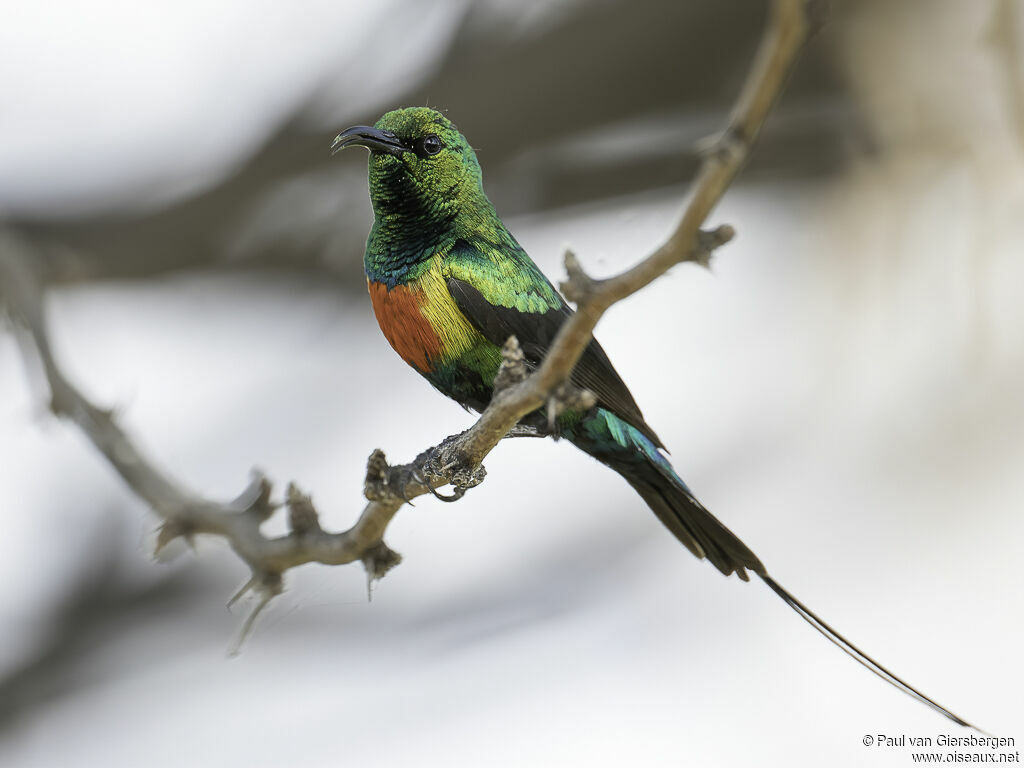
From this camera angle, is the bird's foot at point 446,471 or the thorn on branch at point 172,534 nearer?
the bird's foot at point 446,471

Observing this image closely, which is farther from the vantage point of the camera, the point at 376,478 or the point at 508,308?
the point at 508,308

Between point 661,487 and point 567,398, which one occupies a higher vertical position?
point 661,487

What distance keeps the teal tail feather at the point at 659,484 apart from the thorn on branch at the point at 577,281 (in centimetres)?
217

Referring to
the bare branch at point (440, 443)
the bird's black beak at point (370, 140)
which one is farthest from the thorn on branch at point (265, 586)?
the bird's black beak at point (370, 140)

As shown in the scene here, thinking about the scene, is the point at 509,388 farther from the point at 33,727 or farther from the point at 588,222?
the point at 33,727

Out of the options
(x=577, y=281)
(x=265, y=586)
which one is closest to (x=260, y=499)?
(x=265, y=586)

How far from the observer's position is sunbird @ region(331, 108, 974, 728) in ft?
14.2

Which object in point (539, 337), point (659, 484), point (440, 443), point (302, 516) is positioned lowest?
point (302, 516)

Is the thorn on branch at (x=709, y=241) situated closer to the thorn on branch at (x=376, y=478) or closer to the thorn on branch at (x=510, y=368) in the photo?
the thorn on branch at (x=510, y=368)

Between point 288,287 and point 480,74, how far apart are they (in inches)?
85.3

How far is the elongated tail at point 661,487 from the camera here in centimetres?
460

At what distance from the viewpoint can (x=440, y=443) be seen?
408cm

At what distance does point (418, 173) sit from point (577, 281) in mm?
2028

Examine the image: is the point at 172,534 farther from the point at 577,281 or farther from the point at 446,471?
the point at 577,281
